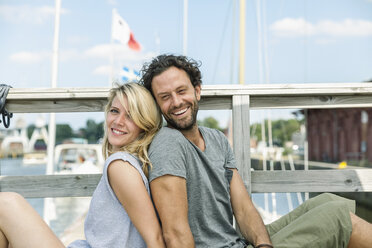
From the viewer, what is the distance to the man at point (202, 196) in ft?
5.38

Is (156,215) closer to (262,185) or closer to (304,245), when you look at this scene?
(304,245)

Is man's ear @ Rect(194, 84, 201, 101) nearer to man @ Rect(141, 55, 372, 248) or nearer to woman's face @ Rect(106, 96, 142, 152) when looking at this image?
man @ Rect(141, 55, 372, 248)

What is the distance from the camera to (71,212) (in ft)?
64.6

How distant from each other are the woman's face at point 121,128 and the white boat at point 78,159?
26.7ft

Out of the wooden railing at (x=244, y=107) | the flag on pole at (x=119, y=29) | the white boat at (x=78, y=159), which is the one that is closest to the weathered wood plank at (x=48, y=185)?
the wooden railing at (x=244, y=107)

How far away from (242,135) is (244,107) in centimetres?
16

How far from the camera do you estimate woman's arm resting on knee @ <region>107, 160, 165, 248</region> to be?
5.13 feet

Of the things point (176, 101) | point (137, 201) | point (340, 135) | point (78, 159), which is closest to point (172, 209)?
point (137, 201)

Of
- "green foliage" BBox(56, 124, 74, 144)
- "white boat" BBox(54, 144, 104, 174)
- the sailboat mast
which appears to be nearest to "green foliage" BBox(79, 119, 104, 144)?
"white boat" BBox(54, 144, 104, 174)

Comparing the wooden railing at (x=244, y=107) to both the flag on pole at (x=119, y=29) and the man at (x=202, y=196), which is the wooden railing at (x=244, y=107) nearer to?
the man at (x=202, y=196)

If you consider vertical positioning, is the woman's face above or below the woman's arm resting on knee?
above

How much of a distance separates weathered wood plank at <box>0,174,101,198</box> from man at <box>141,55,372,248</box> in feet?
2.10

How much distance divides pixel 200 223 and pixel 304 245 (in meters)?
0.47

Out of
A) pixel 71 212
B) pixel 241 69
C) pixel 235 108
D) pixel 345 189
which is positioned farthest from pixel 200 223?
pixel 71 212
